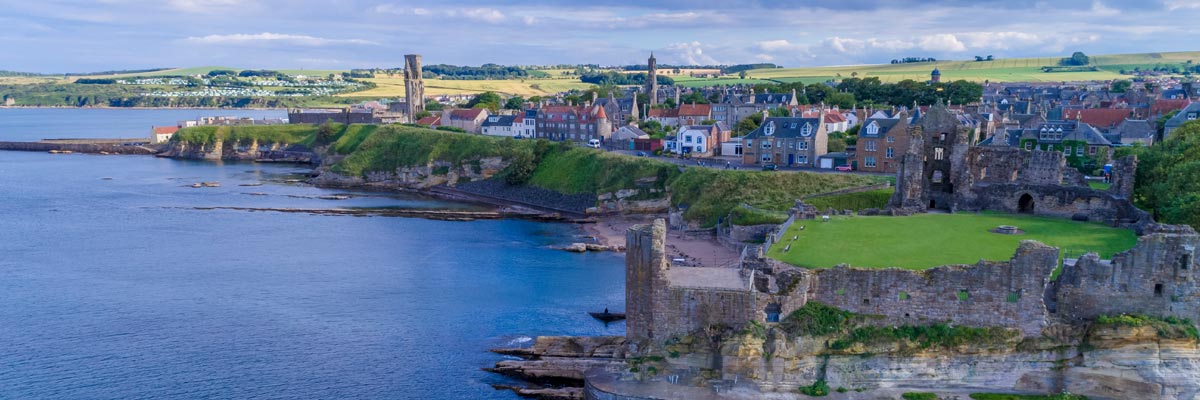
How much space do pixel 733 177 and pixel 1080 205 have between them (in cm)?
2804

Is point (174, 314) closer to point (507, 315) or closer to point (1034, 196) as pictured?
point (507, 315)

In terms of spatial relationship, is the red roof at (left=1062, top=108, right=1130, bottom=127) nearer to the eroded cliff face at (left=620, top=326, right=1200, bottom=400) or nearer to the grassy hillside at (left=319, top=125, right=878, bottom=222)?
the grassy hillside at (left=319, top=125, right=878, bottom=222)

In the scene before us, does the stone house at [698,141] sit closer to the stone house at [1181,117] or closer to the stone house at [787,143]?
the stone house at [787,143]

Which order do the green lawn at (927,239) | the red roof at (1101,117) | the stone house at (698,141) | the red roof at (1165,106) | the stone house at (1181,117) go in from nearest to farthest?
the green lawn at (927,239)
the stone house at (1181,117)
the red roof at (1101,117)
the stone house at (698,141)
the red roof at (1165,106)

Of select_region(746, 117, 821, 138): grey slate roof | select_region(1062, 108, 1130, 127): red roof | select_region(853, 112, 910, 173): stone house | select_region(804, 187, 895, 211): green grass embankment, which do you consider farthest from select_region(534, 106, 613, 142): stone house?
select_region(1062, 108, 1130, 127): red roof

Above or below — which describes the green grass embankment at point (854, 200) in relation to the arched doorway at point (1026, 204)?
below

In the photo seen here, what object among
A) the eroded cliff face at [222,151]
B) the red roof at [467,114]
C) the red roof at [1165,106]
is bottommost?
the eroded cliff face at [222,151]

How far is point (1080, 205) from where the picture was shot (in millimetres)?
37250

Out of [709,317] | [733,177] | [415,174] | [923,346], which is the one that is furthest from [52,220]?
[923,346]

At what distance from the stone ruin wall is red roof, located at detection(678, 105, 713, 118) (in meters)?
81.3

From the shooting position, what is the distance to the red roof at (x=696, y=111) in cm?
10694

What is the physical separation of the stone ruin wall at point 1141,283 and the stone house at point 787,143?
45635 millimetres

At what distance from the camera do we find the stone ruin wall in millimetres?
25219

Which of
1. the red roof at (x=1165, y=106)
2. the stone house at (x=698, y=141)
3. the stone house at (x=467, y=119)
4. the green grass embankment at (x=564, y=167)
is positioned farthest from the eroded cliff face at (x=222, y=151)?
the red roof at (x=1165, y=106)
